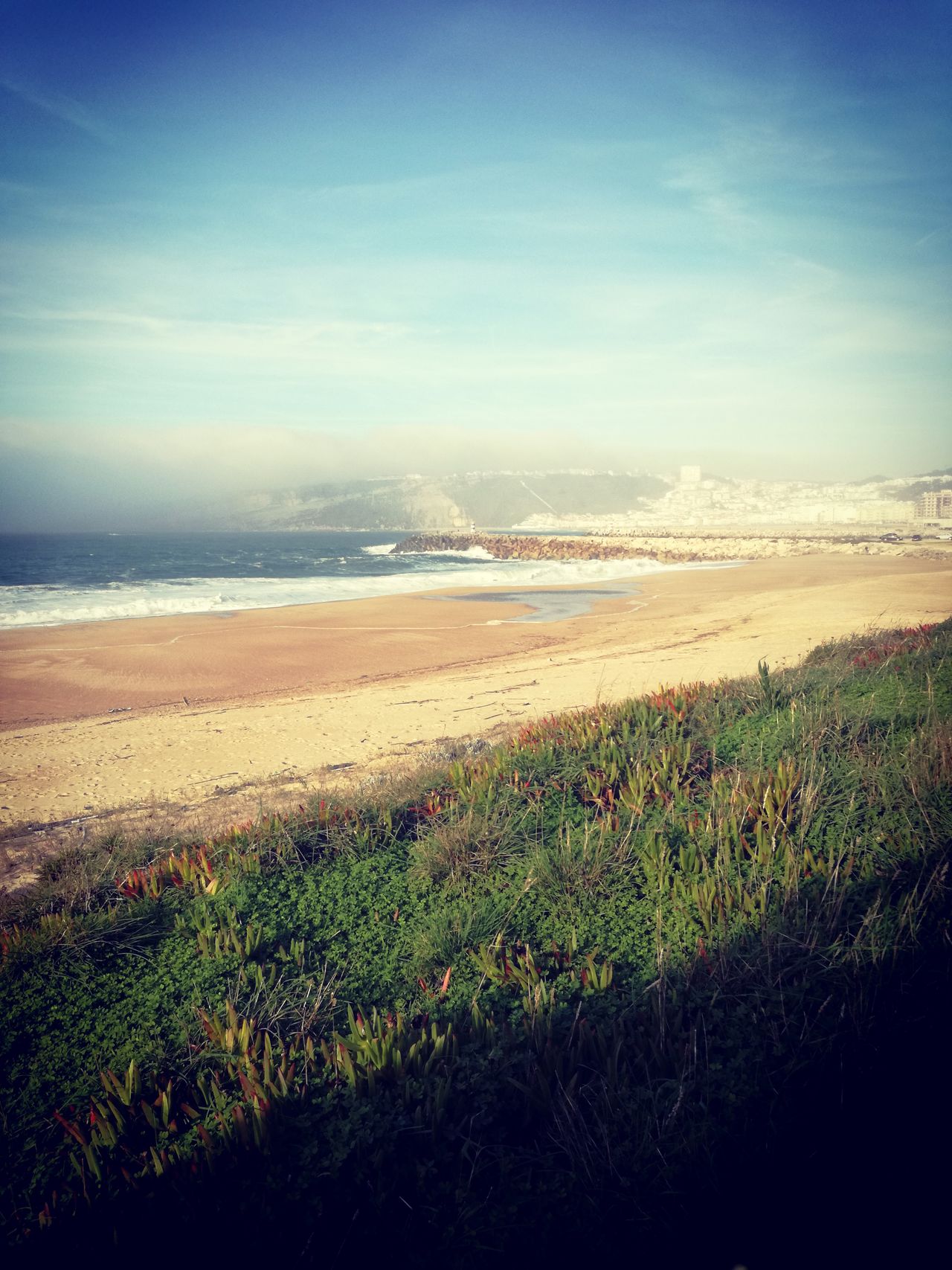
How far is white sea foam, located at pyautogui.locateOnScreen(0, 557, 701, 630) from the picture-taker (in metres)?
25.7

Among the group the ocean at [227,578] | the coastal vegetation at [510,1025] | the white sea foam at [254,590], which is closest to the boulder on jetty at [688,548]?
the ocean at [227,578]

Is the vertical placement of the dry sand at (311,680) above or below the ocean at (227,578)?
below

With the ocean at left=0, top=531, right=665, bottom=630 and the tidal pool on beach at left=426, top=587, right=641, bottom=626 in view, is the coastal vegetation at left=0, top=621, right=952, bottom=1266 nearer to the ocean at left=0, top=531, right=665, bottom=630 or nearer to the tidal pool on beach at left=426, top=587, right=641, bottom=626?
the tidal pool on beach at left=426, top=587, right=641, bottom=626

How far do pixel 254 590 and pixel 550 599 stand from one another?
15.4 metres

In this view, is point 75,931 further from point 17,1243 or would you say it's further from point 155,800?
point 155,800

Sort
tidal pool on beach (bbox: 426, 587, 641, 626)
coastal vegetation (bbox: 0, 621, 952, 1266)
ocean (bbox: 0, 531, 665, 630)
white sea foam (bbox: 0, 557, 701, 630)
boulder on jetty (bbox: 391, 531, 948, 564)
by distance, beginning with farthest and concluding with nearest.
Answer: boulder on jetty (bbox: 391, 531, 948, 564) → ocean (bbox: 0, 531, 665, 630) → white sea foam (bbox: 0, 557, 701, 630) → tidal pool on beach (bbox: 426, 587, 641, 626) → coastal vegetation (bbox: 0, 621, 952, 1266)

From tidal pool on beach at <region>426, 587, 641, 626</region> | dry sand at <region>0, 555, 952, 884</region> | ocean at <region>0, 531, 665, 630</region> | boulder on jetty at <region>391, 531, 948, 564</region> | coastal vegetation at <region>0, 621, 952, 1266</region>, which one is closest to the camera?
coastal vegetation at <region>0, 621, 952, 1266</region>

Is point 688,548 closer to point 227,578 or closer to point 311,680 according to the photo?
point 227,578

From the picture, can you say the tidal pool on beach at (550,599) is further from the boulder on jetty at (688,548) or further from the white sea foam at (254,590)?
the boulder on jetty at (688,548)

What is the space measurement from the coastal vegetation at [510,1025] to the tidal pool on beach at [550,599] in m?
16.4

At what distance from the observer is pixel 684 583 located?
31.3 m

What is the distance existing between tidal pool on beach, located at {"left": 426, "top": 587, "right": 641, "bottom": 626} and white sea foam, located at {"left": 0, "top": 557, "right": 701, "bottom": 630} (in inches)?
137

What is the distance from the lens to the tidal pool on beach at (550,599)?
22281 mm

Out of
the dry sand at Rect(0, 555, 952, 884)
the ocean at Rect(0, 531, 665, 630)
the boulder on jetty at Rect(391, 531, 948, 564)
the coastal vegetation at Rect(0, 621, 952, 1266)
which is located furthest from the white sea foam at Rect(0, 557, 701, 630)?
the coastal vegetation at Rect(0, 621, 952, 1266)
